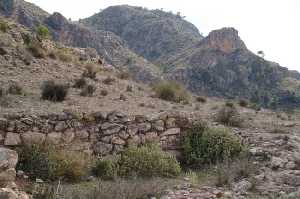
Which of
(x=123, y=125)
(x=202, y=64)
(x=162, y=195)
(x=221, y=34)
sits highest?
(x=221, y=34)

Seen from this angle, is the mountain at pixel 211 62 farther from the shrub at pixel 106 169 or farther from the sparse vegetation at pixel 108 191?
the sparse vegetation at pixel 108 191

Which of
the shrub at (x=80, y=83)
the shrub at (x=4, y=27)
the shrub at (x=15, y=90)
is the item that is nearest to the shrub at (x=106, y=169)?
the shrub at (x=15, y=90)

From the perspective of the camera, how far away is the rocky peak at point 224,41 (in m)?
75.1

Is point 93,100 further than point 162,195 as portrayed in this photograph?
Yes

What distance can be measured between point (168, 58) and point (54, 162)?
225ft

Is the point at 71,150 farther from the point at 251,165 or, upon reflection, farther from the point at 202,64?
the point at 202,64

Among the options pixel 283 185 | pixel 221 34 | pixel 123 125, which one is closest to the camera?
pixel 283 185

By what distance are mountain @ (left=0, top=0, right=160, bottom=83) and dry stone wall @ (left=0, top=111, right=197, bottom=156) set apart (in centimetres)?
4611

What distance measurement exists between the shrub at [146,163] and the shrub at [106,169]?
6.6 inches

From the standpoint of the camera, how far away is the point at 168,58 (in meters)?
76.7

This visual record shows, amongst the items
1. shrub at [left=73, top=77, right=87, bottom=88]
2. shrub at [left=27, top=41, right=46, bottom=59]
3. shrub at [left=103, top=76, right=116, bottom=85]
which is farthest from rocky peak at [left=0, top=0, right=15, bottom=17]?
shrub at [left=73, top=77, right=87, bottom=88]

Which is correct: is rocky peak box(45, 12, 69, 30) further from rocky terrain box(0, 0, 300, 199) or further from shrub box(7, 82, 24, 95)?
shrub box(7, 82, 24, 95)

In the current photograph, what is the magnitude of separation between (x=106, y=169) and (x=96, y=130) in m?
1.39

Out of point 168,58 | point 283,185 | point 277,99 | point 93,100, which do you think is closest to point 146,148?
point 283,185
